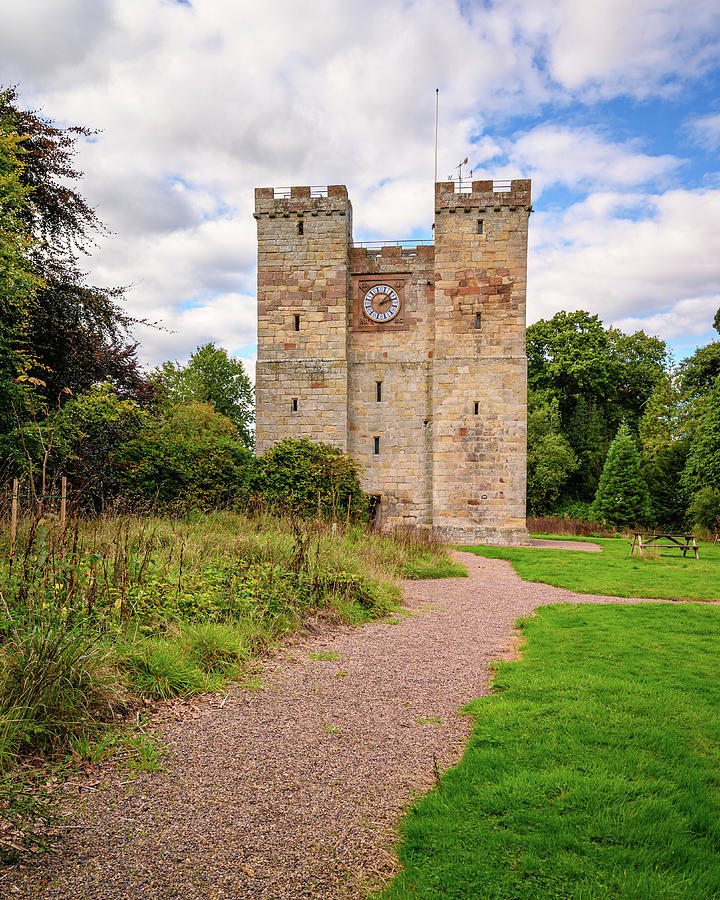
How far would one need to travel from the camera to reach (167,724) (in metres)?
3.76

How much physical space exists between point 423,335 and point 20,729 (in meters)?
18.5

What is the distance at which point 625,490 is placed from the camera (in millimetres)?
27609

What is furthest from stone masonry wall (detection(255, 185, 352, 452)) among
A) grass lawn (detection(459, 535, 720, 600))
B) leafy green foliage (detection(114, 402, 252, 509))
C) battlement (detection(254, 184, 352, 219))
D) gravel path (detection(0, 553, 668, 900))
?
gravel path (detection(0, 553, 668, 900))

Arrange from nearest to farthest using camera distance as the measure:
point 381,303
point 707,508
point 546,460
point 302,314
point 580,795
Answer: point 580,795 < point 302,314 < point 381,303 < point 707,508 < point 546,460

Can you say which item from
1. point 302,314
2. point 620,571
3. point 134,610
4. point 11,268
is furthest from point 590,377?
point 134,610

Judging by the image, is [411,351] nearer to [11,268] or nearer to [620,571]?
[620,571]

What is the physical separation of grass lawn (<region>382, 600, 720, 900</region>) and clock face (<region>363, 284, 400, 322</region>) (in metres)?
16.6

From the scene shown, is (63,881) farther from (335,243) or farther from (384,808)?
(335,243)

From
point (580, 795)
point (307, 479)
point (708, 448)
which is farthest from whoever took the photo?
point (708, 448)

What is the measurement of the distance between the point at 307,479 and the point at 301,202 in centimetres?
1091

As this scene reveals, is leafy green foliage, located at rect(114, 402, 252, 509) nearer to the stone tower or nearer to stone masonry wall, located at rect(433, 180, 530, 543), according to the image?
the stone tower

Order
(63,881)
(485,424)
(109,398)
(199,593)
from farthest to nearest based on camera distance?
(485,424), (109,398), (199,593), (63,881)

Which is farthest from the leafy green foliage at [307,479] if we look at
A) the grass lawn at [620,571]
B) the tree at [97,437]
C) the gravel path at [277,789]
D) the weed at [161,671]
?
the weed at [161,671]

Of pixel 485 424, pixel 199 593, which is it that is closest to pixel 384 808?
pixel 199 593
